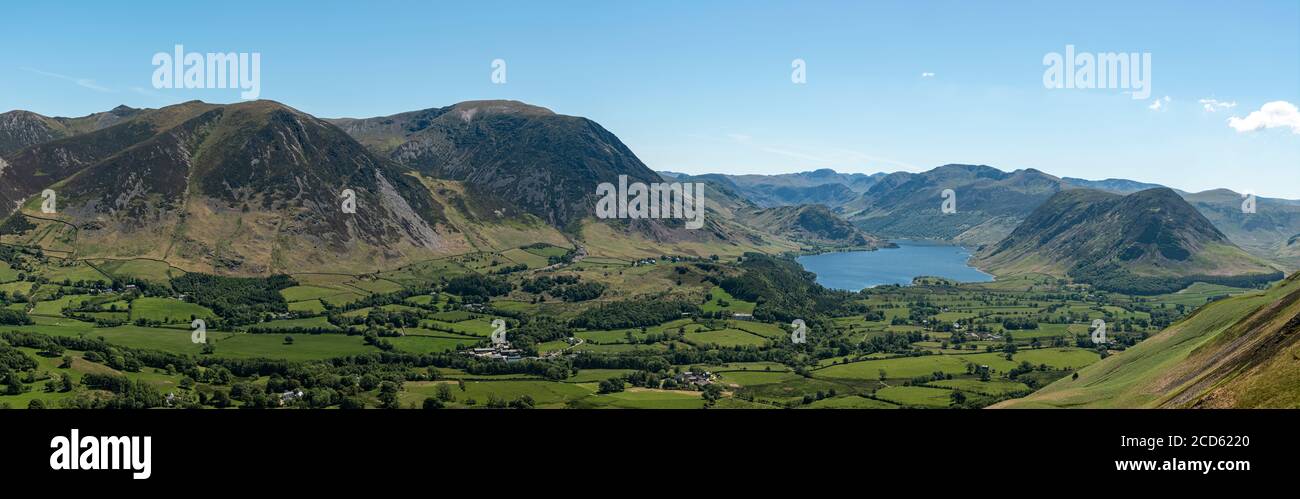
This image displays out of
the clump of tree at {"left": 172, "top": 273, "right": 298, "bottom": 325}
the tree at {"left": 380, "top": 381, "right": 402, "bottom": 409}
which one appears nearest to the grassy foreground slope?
the tree at {"left": 380, "top": 381, "right": 402, "bottom": 409}

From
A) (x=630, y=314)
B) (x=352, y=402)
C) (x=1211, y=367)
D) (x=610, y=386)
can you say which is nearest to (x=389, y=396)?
(x=352, y=402)

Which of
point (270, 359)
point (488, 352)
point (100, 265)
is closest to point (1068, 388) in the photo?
point (488, 352)

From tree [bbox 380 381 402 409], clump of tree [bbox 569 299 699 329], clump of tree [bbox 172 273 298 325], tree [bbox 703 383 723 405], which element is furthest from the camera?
clump of tree [bbox 569 299 699 329]

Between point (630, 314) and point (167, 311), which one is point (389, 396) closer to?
point (630, 314)

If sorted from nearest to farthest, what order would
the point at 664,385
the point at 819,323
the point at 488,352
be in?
the point at 664,385 < the point at 488,352 < the point at 819,323

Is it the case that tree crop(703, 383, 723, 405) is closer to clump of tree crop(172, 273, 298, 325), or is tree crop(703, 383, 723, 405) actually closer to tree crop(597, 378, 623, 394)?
tree crop(597, 378, 623, 394)

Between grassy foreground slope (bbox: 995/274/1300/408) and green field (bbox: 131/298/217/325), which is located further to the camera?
green field (bbox: 131/298/217/325)

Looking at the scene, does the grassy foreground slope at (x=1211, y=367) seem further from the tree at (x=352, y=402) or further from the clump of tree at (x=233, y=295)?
the clump of tree at (x=233, y=295)
